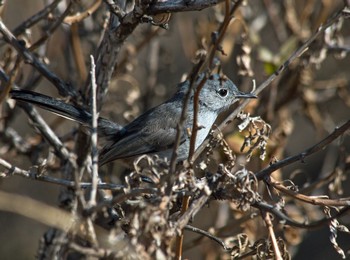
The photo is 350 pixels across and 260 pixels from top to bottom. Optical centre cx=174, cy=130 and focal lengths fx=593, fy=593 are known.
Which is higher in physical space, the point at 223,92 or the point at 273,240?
the point at 223,92

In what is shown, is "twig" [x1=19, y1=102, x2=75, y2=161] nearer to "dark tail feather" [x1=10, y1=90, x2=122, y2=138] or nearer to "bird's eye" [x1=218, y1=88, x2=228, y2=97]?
"dark tail feather" [x1=10, y1=90, x2=122, y2=138]

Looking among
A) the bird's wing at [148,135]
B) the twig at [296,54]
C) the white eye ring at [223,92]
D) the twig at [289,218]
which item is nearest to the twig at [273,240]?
the twig at [289,218]

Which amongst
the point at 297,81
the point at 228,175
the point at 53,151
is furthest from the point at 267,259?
the point at 297,81

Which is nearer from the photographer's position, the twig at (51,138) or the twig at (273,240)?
the twig at (273,240)

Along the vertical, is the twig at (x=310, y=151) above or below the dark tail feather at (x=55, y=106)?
below

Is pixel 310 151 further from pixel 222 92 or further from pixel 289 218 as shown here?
pixel 222 92

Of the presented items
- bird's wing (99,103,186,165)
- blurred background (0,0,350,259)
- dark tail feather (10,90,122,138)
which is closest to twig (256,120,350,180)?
blurred background (0,0,350,259)

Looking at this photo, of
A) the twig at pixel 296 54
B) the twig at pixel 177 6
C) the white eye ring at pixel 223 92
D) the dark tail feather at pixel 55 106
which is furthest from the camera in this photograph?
the white eye ring at pixel 223 92

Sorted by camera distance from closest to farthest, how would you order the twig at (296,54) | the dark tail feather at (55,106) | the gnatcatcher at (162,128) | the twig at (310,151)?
1. the twig at (310,151)
2. the twig at (296,54)
3. the dark tail feather at (55,106)
4. the gnatcatcher at (162,128)

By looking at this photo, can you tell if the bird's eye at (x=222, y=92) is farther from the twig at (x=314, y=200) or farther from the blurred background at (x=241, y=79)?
the twig at (x=314, y=200)

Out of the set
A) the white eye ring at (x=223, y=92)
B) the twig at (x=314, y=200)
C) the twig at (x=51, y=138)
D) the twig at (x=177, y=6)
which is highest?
the white eye ring at (x=223, y=92)

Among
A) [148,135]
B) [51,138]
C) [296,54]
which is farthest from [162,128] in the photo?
[296,54]

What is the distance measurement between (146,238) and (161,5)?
A: 1291 millimetres

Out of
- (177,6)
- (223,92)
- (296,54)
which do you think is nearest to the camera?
(296,54)
